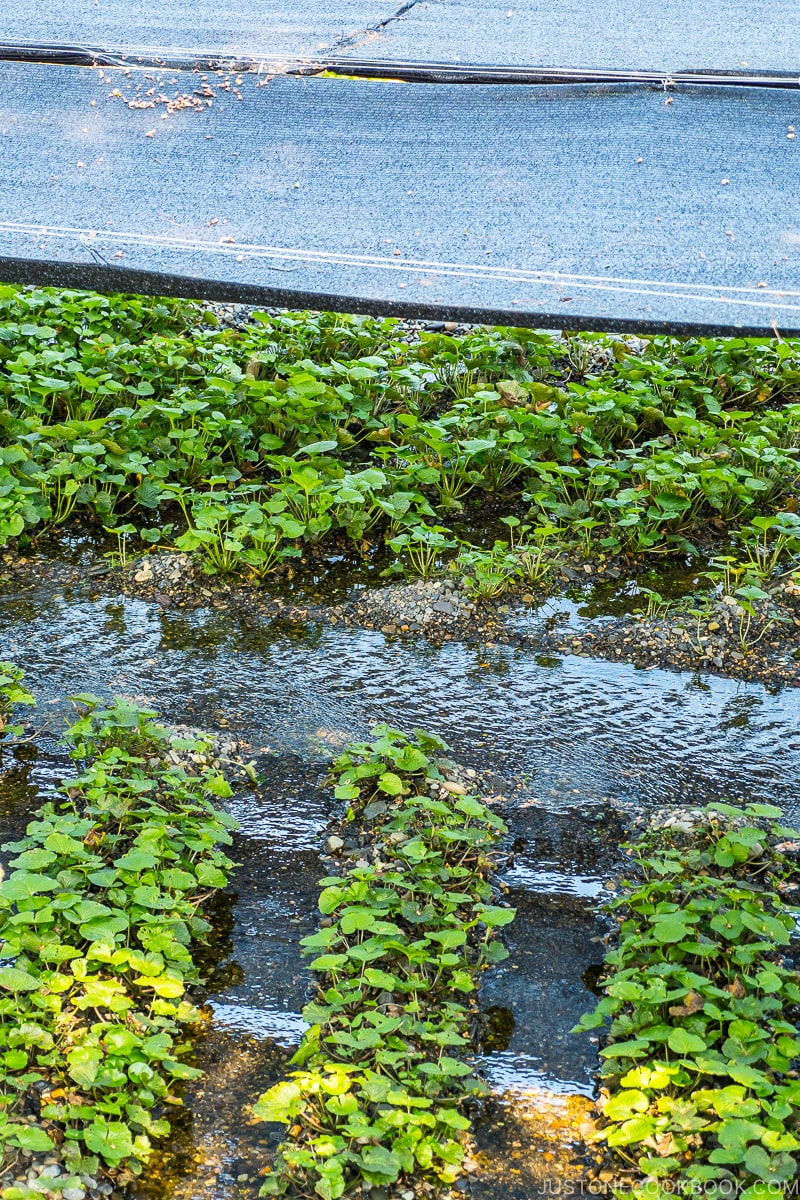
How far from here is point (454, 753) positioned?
2922 millimetres

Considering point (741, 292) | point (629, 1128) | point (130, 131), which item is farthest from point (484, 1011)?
point (130, 131)

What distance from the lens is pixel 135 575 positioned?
145 inches

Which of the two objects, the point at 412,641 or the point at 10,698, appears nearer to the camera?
the point at 10,698

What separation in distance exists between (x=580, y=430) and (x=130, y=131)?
1925 millimetres

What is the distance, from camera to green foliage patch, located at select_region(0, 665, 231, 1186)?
189 centimetres

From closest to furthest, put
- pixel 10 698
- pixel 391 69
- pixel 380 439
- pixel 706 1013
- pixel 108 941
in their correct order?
pixel 706 1013
pixel 108 941
pixel 10 698
pixel 391 69
pixel 380 439

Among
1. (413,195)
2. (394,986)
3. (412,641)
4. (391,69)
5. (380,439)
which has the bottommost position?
(394,986)

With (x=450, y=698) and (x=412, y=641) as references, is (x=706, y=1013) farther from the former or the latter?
(x=412, y=641)

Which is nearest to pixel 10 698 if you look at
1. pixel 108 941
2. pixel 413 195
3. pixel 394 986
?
pixel 108 941

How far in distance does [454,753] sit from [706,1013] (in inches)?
41.1

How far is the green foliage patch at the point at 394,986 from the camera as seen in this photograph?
183 centimetres

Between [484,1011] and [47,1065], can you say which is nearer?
[47,1065]

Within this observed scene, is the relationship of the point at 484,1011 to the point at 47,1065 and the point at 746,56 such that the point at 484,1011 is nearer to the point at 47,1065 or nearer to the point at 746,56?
the point at 47,1065

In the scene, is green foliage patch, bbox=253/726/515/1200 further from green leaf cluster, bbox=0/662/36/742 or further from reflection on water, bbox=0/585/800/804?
green leaf cluster, bbox=0/662/36/742
